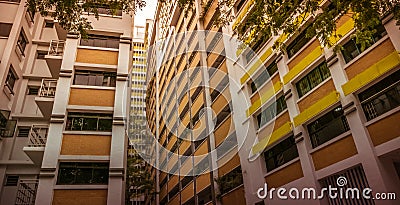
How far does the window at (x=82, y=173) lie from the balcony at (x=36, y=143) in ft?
4.38

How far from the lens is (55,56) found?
14906 mm

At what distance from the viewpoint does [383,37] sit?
10195 millimetres

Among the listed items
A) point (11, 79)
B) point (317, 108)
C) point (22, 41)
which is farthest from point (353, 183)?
point (22, 41)

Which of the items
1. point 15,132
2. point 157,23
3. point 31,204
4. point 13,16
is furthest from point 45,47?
point 157,23

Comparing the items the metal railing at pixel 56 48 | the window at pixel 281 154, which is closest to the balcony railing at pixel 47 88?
the metal railing at pixel 56 48

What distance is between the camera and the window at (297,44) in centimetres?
1367

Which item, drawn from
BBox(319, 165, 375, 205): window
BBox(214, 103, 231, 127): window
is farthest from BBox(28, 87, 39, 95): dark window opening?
BBox(319, 165, 375, 205): window

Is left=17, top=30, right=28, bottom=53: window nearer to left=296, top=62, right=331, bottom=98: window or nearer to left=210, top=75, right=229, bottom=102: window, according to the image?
left=210, top=75, right=229, bottom=102: window

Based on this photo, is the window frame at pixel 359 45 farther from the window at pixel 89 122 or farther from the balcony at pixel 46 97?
the balcony at pixel 46 97

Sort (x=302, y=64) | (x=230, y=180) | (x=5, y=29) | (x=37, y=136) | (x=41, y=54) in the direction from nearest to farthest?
(x=302, y=64)
(x=37, y=136)
(x=5, y=29)
(x=230, y=180)
(x=41, y=54)

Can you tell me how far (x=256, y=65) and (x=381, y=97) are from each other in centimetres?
724

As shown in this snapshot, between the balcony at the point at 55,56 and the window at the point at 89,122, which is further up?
the balcony at the point at 55,56

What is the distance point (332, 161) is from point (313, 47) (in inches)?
197

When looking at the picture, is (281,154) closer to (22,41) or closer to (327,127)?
(327,127)
